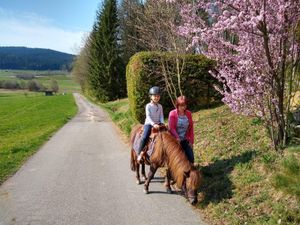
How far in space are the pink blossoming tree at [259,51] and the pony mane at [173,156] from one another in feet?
5.93

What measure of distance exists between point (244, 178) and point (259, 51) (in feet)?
8.79

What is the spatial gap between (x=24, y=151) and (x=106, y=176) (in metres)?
5.68

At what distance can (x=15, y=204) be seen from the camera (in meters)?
8.21

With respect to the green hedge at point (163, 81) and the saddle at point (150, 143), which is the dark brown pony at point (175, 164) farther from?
the green hedge at point (163, 81)

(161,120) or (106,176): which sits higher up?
(161,120)

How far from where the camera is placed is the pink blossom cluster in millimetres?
7125

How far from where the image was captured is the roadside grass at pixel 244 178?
6.82 meters

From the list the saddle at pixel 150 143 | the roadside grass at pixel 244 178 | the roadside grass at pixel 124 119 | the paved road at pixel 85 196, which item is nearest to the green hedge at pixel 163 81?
the roadside grass at pixel 124 119

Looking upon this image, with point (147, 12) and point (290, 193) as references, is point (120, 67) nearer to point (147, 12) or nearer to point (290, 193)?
point (147, 12)

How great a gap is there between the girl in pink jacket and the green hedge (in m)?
9.19

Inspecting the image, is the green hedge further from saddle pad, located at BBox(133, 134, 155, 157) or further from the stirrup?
the stirrup

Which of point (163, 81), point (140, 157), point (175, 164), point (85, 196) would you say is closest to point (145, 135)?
point (140, 157)

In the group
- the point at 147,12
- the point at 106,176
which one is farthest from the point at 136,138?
the point at 147,12

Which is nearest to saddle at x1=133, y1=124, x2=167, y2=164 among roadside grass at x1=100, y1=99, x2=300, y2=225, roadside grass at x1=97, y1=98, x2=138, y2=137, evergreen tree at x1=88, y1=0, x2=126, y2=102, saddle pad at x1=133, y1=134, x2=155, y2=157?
saddle pad at x1=133, y1=134, x2=155, y2=157
